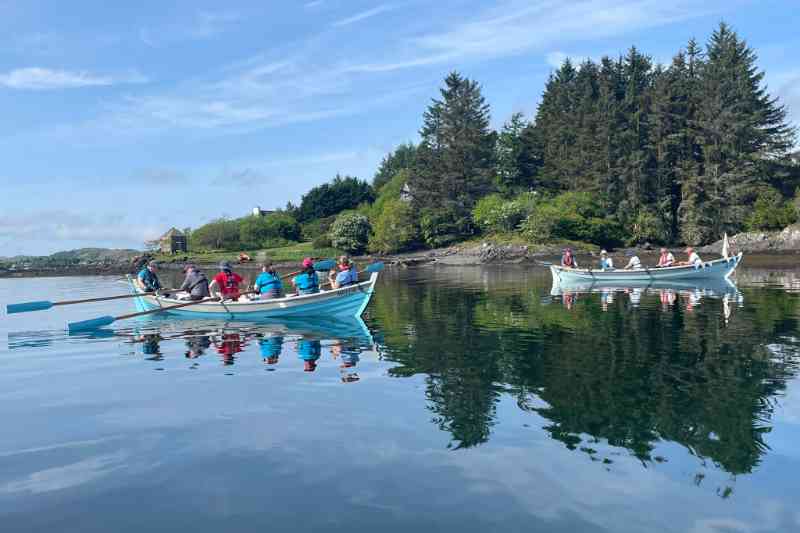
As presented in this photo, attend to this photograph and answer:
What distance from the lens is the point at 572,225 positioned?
253 feet

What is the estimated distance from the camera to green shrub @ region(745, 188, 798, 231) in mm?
67562

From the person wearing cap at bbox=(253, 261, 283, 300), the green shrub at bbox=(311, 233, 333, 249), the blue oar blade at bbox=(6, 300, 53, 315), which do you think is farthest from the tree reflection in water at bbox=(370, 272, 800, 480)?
the green shrub at bbox=(311, 233, 333, 249)

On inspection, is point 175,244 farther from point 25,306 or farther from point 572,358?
point 572,358

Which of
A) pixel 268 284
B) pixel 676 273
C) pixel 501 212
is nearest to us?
pixel 268 284

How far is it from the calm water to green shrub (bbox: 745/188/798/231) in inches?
2201

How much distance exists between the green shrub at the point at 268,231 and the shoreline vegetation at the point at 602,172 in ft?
19.9

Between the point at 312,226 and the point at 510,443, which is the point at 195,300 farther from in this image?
the point at 312,226

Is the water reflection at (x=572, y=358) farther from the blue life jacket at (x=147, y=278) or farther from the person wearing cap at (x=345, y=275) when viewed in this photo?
the blue life jacket at (x=147, y=278)

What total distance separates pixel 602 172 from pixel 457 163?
1948 cm

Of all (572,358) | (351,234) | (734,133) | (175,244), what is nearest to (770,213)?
(734,133)

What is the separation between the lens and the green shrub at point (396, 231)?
86688mm

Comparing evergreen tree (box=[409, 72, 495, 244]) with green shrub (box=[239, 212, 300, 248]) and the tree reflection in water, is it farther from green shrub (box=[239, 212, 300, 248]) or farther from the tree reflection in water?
the tree reflection in water

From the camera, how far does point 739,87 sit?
7300 centimetres

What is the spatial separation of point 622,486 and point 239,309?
1937 cm
